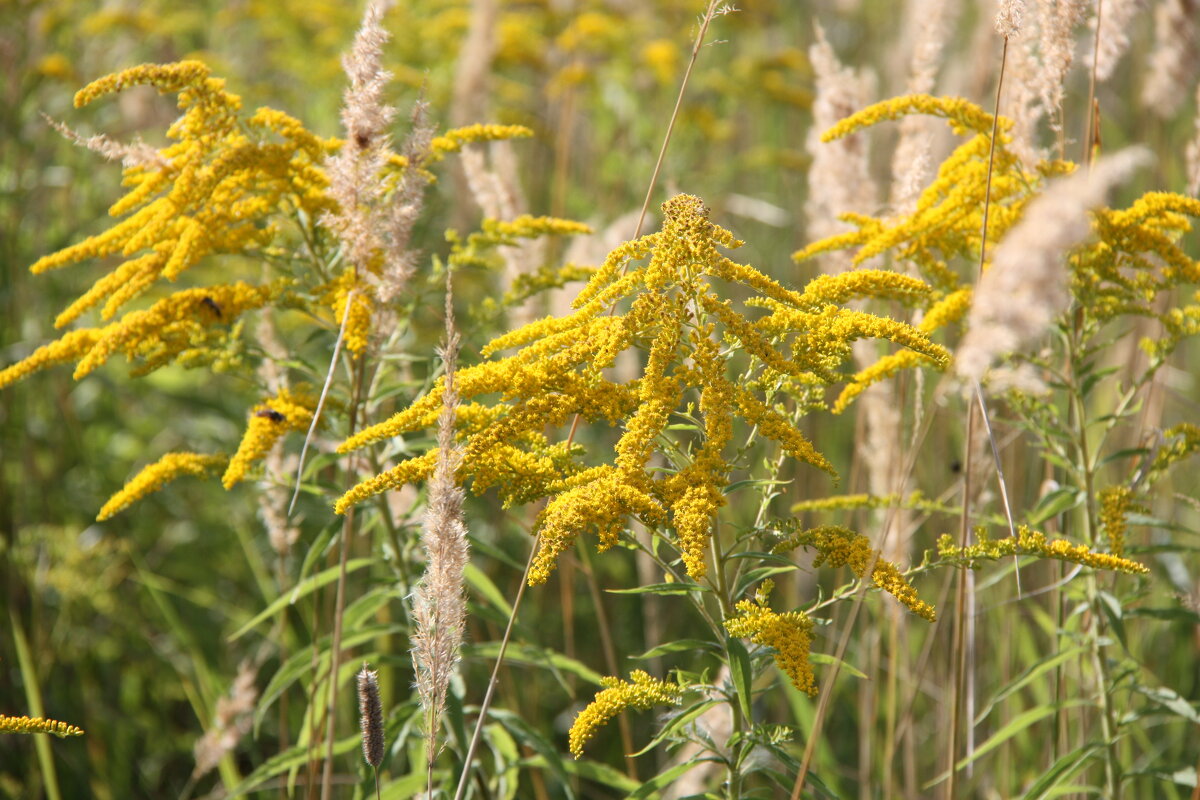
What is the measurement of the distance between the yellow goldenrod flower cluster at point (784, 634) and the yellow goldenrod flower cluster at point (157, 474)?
1.59 meters

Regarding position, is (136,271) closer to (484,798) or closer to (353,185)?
(353,185)

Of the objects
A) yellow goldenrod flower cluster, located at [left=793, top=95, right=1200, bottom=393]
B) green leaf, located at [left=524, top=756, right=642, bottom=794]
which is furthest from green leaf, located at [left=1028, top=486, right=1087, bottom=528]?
green leaf, located at [left=524, top=756, right=642, bottom=794]

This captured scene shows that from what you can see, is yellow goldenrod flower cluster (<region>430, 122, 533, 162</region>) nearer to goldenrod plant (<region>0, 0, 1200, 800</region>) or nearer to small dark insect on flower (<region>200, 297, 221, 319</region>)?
goldenrod plant (<region>0, 0, 1200, 800</region>)

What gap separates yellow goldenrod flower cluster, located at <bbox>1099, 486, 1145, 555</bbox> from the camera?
106 inches

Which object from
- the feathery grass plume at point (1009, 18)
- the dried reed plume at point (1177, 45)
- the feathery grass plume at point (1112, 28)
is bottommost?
the feathery grass plume at point (1009, 18)

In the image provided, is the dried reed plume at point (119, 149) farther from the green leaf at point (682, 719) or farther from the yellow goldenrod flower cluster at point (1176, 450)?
the yellow goldenrod flower cluster at point (1176, 450)

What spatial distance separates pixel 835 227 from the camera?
13.4ft

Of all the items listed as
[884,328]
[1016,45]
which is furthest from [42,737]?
[1016,45]

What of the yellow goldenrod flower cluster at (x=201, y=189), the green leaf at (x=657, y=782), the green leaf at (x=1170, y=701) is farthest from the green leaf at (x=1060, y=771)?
the yellow goldenrod flower cluster at (x=201, y=189)

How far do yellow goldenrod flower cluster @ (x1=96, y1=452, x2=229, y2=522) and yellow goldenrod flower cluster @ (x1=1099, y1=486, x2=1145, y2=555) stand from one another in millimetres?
2422

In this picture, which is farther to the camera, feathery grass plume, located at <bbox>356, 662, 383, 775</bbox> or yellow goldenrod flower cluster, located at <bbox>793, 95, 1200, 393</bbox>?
yellow goldenrod flower cluster, located at <bbox>793, 95, 1200, 393</bbox>

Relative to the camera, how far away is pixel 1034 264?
1462 millimetres

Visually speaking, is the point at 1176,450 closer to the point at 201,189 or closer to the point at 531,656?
the point at 531,656

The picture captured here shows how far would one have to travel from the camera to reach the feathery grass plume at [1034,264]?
144 centimetres
